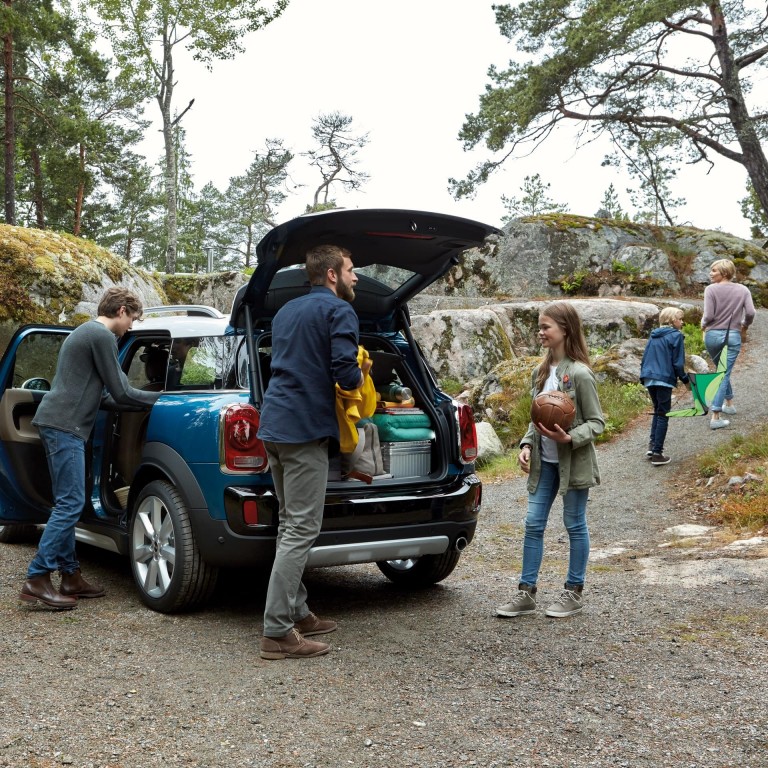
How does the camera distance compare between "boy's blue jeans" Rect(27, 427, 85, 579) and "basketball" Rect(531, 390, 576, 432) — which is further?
"boy's blue jeans" Rect(27, 427, 85, 579)

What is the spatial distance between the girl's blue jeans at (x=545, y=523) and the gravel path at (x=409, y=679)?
28 centimetres

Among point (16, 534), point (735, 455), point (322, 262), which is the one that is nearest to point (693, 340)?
point (735, 455)

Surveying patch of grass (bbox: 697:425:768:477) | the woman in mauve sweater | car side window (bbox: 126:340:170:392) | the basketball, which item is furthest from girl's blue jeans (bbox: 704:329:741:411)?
car side window (bbox: 126:340:170:392)

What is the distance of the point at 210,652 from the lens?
165 inches

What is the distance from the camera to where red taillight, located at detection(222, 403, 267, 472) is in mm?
4426

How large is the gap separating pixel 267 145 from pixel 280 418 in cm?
4337

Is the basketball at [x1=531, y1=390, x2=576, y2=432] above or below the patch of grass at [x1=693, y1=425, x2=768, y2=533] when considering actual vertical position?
above

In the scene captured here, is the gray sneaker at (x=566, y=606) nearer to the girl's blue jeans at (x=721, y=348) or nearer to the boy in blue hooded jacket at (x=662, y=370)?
the boy in blue hooded jacket at (x=662, y=370)

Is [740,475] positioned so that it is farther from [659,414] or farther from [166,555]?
[166,555]

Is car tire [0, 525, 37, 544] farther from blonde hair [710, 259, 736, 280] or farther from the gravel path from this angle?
blonde hair [710, 259, 736, 280]

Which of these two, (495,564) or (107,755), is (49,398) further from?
(495,564)

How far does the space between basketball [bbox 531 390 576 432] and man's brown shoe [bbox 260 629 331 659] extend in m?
1.68

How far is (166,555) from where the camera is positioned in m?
4.78

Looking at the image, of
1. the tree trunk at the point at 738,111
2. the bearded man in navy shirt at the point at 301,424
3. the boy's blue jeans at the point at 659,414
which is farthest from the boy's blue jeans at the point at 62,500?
the tree trunk at the point at 738,111
